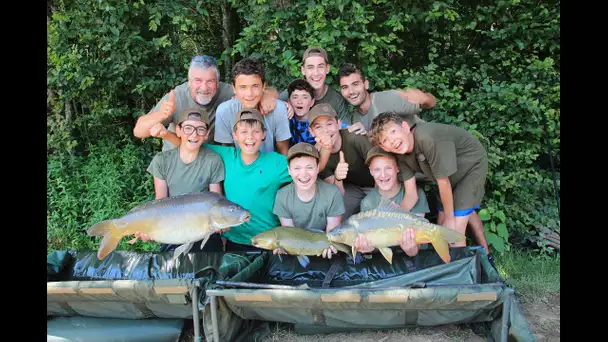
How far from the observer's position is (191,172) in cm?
360

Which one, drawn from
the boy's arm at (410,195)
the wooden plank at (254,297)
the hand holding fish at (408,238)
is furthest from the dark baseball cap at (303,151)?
the wooden plank at (254,297)

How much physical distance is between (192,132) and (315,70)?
1.23 metres

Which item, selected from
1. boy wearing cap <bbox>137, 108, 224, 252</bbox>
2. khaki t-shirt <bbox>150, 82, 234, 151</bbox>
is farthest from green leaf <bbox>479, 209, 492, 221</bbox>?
khaki t-shirt <bbox>150, 82, 234, 151</bbox>

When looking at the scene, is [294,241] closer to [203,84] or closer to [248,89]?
[248,89]

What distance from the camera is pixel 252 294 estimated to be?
266 centimetres

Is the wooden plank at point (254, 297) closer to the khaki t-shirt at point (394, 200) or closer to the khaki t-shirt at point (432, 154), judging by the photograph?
the khaki t-shirt at point (394, 200)

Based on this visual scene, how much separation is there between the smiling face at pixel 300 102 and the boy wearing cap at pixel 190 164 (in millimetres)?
786

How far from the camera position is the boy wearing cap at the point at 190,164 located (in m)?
3.53

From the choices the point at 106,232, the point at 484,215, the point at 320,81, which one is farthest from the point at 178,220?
the point at 484,215

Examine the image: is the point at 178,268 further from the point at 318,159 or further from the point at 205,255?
the point at 318,159

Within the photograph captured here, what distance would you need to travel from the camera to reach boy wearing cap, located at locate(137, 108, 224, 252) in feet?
11.6

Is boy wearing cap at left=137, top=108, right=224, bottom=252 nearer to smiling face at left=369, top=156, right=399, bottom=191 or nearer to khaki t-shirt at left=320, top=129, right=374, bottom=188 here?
khaki t-shirt at left=320, top=129, right=374, bottom=188

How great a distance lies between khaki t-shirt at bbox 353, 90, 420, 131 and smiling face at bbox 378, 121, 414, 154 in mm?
630
